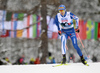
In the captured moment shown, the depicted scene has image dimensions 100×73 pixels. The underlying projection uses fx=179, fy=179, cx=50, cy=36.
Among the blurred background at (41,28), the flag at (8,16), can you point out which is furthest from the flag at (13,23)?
the flag at (8,16)

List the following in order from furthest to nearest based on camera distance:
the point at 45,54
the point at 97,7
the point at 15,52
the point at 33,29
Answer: the point at 15,52
the point at 97,7
the point at 33,29
the point at 45,54

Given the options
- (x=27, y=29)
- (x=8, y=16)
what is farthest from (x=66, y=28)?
(x=8, y=16)

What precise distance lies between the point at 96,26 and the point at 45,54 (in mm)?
4412

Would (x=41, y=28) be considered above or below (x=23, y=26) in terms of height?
below

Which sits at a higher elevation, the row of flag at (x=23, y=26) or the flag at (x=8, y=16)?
the flag at (x=8, y=16)

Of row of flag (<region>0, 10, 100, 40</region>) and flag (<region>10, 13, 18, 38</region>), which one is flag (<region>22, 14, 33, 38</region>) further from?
flag (<region>10, 13, 18, 38</region>)

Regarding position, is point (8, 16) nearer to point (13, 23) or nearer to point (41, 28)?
point (13, 23)

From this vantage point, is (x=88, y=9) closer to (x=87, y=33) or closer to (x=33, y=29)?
(x=87, y=33)

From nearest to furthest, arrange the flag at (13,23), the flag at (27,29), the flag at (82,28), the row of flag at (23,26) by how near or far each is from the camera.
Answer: the row of flag at (23,26)
the flag at (13,23)
the flag at (27,29)
the flag at (82,28)

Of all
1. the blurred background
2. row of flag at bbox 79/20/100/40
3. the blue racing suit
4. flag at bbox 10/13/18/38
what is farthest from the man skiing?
row of flag at bbox 79/20/100/40

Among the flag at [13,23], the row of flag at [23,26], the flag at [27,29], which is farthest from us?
the flag at [27,29]

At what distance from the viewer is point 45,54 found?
1034cm

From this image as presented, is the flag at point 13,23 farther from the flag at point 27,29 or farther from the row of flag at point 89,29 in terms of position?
the row of flag at point 89,29

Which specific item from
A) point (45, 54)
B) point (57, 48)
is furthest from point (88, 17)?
point (45, 54)
